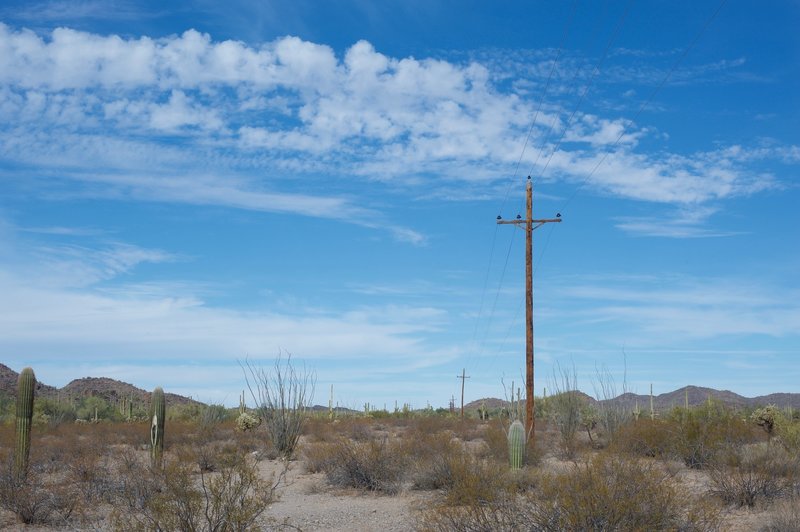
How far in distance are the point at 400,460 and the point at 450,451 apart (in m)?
1.23

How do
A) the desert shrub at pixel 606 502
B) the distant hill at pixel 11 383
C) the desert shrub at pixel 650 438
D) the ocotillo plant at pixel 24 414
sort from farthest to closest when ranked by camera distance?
the distant hill at pixel 11 383 → the desert shrub at pixel 650 438 → the ocotillo plant at pixel 24 414 → the desert shrub at pixel 606 502

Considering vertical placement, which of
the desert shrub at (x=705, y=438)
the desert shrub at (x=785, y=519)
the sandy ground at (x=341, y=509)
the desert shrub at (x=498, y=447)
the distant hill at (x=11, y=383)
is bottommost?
the sandy ground at (x=341, y=509)

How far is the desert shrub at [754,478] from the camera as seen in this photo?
44.5 ft

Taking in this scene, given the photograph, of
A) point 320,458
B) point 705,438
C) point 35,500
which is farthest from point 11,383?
point 705,438

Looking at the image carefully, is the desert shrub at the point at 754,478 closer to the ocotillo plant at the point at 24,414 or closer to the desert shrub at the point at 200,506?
the desert shrub at the point at 200,506

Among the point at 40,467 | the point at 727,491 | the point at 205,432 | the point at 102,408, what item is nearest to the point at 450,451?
the point at 727,491

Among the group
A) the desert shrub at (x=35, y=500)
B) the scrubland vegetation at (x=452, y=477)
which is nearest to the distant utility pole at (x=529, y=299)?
the scrubland vegetation at (x=452, y=477)

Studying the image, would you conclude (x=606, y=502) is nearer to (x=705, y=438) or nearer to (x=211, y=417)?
(x=705, y=438)

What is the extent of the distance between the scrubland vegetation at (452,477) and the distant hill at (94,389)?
4217 cm

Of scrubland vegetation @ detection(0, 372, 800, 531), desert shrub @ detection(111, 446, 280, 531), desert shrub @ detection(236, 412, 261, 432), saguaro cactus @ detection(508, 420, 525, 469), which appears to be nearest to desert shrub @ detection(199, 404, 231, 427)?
desert shrub @ detection(236, 412, 261, 432)

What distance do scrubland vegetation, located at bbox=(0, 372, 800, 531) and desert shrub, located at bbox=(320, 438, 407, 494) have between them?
0.09 feet

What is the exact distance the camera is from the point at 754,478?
13.9m

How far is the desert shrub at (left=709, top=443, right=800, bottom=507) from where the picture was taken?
1357 centimetres

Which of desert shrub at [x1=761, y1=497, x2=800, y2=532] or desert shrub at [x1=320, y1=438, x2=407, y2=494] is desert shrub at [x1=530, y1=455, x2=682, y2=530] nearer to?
desert shrub at [x1=761, y1=497, x2=800, y2=532]
